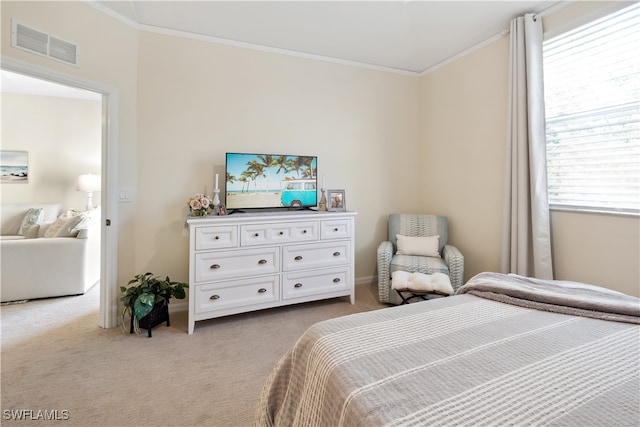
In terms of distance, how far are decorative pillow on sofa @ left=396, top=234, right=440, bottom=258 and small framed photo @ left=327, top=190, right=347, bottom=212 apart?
30.8 inches

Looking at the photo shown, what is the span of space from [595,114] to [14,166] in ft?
23.3

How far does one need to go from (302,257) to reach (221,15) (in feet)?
7.53

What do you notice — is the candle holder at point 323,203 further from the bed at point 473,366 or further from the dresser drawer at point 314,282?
the bed at point 473,366

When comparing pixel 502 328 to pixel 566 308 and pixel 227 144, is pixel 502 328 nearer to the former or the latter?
pixel 566 308

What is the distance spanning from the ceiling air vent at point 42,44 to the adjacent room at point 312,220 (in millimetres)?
13

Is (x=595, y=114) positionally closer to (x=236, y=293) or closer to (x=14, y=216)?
(x=236, y=293)

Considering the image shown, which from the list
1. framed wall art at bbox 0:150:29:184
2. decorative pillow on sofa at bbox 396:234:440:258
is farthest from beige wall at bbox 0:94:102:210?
decorative pillow on sofa at bbox 396:234:440:258

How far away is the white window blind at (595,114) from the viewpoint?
2.05m

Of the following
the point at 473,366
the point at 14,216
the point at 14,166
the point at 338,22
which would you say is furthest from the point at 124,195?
the point at 14,166

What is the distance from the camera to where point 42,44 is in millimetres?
2088

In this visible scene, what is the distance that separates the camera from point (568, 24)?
2340 millimetres

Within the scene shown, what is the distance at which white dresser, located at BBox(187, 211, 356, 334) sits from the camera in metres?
2.44

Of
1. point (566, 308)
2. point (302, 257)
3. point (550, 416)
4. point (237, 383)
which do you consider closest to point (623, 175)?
point (566, 308)

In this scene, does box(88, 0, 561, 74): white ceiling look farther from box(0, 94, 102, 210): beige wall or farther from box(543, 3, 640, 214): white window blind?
box(0, 94, 102, 210): beige wall
